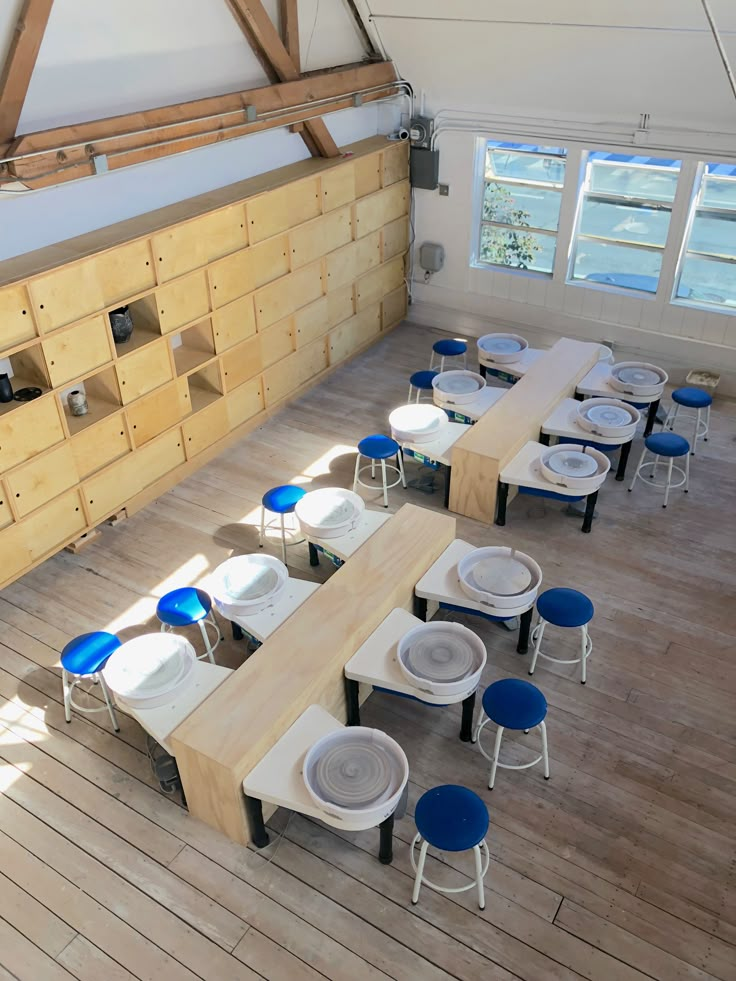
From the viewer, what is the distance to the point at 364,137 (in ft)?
35.7

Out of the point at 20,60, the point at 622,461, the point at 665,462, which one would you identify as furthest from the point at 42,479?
the point at 665,462

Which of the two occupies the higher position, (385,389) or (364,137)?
(364,137)

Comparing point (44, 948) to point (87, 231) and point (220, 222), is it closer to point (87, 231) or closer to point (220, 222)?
point (87, 231)

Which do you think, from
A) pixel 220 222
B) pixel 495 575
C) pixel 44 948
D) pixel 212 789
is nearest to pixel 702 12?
pixel 220 222

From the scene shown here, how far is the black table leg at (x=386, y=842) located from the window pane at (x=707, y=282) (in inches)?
311

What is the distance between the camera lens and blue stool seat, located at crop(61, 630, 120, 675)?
5711 millimetres

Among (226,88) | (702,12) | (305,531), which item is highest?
(702,12)

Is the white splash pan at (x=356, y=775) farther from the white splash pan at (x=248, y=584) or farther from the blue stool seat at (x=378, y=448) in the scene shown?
the blue stool seat at (x=378, y=448)

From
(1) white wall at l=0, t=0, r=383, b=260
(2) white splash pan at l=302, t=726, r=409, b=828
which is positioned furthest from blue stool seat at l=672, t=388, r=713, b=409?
(2) white splash pan at l=302, t=726, r=409, b=828

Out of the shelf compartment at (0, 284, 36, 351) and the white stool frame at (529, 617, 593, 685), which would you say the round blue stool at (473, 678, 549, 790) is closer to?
the white stool frame at (529, 617, 593, 685)

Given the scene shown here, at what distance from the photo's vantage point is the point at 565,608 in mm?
6082

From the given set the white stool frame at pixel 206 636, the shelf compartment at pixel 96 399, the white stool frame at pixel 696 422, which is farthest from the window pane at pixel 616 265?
the white stool frame at pixel 206 636

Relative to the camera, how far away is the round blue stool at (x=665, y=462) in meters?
8.00

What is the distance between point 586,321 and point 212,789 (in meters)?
8.12
